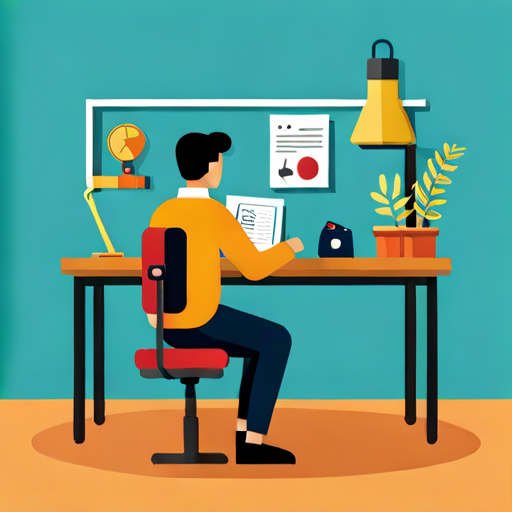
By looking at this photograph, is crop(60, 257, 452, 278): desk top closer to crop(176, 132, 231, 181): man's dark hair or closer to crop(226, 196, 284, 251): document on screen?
crop(176, 132, 231, 181): man's dark hair

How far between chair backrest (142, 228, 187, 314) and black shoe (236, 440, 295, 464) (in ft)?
1.99

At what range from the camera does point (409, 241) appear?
12.6ft

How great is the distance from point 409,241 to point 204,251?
113 centimetres

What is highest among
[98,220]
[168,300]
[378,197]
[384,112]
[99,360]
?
[384,112]

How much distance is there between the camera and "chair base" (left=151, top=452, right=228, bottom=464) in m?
3.29

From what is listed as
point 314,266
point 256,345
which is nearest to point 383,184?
point 314,266

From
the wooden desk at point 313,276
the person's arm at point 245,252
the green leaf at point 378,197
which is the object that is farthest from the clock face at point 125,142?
the person's arm at point 245,252

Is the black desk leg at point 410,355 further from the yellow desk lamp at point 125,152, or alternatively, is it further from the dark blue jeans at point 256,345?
the yellow desk lamp at point 125,152

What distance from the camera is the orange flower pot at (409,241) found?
3828mm

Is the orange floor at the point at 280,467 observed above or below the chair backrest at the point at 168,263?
below

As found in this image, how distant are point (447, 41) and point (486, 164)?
0.68 metres

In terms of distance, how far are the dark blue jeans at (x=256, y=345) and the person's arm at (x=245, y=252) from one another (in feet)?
0.57

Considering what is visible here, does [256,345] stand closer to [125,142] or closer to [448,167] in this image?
[448,167]

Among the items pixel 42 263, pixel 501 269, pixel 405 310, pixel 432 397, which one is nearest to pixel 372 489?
pixel 432 397
